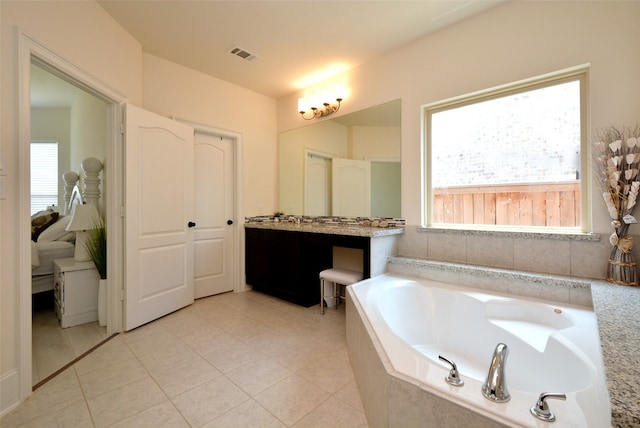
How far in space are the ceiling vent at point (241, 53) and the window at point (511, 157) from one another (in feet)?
6.13

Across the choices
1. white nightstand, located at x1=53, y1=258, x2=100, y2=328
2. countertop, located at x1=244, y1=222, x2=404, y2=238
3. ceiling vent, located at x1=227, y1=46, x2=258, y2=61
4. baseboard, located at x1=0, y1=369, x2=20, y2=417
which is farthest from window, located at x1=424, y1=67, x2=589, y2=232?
white nightstand, located at x1=53, y1=258, x2=100, y2=328

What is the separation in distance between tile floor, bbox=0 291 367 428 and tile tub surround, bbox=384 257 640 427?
312mm

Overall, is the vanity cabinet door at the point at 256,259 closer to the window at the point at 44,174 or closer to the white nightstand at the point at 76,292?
the white nightstand at the point at 76,292

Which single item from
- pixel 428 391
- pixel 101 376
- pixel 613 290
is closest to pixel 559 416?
pixel 428 391

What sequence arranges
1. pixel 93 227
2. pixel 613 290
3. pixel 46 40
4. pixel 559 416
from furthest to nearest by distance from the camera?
1. pixel 93 227
2. pixel 46 40
3. pixel 613 290
4. pixel 559 416

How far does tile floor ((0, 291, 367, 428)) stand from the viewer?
4.49ft

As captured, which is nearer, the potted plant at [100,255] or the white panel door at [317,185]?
the potted plant at [100,255]

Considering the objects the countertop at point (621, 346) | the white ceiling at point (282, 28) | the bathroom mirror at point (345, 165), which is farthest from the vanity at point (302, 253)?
the white ceiling at point (282, 28)

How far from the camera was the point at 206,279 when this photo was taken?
3.30 m

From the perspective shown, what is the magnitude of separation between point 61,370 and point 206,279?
1.57 metres

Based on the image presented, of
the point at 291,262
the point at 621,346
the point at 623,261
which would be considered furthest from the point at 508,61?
the point at 291,262

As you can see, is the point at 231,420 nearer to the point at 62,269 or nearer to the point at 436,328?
the point at 436,328

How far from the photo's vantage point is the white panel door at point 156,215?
2396mm

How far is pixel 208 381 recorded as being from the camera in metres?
1.66
